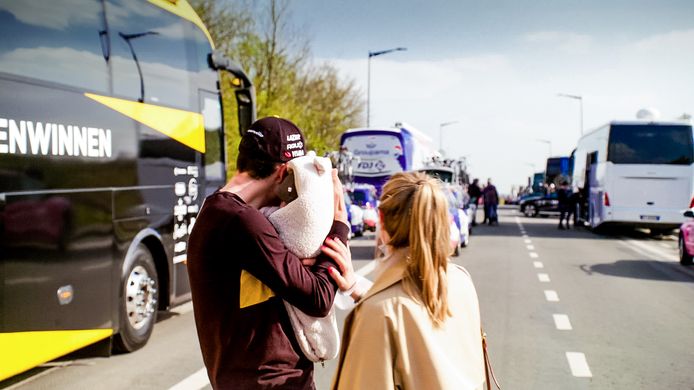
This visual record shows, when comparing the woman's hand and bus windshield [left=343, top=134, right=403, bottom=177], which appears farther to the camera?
bus windshield [left=343, top=134, right=403, bottom=177]

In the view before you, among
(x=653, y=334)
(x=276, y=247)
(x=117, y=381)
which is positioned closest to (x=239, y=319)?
(x=276, y=247)

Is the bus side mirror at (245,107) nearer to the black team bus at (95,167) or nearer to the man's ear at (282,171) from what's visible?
the black team bus at (95,167)

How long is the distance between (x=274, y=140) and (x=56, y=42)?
4266 millimetres

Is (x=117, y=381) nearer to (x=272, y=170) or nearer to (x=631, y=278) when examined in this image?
(x=272, y=170)

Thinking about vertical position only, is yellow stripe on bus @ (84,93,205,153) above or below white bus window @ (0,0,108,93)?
below

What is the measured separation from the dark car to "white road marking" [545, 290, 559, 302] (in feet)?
99.5

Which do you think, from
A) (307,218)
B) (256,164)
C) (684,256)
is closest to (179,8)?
(256,164)

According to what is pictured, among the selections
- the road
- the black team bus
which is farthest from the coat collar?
the road

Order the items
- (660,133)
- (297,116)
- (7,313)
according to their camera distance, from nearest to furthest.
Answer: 1. (7,313)
2. (660,133)
3. (297,116)

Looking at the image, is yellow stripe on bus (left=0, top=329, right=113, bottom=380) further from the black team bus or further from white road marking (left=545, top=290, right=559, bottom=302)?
white road marking (left=545, top=290, right=559, bottom=302)

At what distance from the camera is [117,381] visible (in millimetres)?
6273

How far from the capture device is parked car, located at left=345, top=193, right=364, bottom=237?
22.8 m

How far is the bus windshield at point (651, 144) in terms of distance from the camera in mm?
23917

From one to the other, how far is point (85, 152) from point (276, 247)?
14.7 ft
